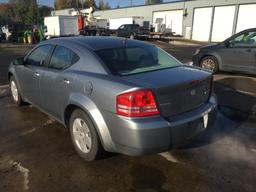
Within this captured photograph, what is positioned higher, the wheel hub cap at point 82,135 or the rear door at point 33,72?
the rear door at point 33,72

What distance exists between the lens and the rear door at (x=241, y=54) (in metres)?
7.78

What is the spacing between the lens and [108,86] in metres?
2.94

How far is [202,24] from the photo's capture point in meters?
31.2

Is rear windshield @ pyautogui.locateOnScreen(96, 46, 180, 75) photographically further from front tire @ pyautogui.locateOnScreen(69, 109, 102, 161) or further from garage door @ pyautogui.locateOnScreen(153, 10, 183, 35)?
garage door @ pyautogui.locateOnScreen(153, 10, 183, 35)

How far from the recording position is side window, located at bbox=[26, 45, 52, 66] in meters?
4.30

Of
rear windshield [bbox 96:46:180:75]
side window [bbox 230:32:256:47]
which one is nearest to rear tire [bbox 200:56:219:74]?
side window [bbox 230:32:256:47]

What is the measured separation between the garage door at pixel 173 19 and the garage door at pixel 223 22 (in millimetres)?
5648

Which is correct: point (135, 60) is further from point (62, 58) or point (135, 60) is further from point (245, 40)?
point (245, 40)

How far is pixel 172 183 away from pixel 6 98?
5.01 meters

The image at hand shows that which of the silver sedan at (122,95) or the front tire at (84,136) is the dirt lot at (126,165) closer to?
the front tire at (84,136)

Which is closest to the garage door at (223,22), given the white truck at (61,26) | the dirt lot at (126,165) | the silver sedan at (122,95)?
the white truck at (61,26)

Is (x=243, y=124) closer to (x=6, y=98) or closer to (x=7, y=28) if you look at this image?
(x=6, y=98)

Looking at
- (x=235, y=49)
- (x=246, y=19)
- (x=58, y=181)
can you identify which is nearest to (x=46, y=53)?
(x=58, y=181)

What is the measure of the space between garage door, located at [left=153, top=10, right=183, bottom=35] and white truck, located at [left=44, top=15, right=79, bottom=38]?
45.0 feet
